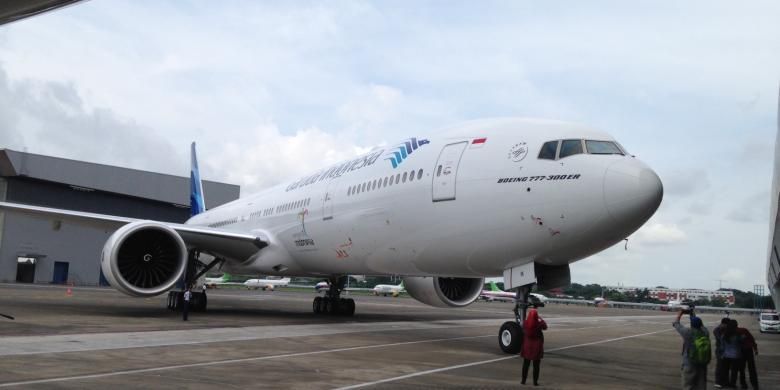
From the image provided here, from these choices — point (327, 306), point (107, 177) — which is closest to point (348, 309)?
point (327, 306)

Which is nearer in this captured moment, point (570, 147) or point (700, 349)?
point (700, 349)

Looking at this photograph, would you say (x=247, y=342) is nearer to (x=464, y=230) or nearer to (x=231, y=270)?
(x=464, y=230)

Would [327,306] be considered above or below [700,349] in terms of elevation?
below

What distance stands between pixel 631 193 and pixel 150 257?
11.5 m

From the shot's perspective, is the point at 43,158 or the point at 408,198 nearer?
the point at 408,198

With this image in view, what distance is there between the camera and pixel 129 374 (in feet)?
24.0

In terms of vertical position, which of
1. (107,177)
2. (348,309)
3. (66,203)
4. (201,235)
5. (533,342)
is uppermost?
(107,177)

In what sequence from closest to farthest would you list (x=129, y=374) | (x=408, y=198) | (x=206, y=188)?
1. (x=129, y=374)
2. (x=408, y=198)
3. (x=206, y=188)

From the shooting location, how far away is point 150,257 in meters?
15.9

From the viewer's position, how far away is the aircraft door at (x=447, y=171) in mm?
11164

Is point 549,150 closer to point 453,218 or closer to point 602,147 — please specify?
point 602,147

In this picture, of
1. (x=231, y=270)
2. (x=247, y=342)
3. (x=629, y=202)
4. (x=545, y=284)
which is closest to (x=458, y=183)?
(x=545, y=284)

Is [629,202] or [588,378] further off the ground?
[629,202]

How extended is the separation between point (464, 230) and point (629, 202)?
2.76 meters
